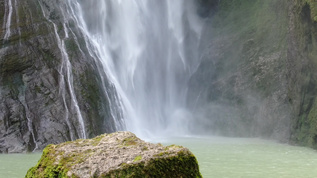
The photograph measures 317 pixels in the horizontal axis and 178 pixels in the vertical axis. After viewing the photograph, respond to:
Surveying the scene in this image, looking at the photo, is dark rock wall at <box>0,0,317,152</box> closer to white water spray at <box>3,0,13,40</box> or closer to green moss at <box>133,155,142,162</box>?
white water spray at <box>3,0,13,40</box>

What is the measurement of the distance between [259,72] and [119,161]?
18.6 metres

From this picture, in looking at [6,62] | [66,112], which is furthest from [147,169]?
[6,62]

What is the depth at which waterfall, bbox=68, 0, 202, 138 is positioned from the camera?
21422mm

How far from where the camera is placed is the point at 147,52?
26562 mm

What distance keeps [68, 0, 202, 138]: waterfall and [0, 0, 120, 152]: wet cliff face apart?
235cm

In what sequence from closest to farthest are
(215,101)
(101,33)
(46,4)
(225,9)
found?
(46,4), (101,33), (215,101), (225,9)

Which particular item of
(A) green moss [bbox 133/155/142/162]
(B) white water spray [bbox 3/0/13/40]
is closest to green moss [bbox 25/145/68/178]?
(A) green moss [bbox 133/155/142/162]

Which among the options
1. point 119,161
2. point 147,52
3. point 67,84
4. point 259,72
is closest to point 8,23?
point 67,84

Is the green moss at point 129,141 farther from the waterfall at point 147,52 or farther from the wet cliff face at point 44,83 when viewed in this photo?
the waterfall at point 147,52

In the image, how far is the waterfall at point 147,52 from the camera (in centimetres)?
2142

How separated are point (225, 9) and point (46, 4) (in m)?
13.9

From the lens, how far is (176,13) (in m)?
29.6

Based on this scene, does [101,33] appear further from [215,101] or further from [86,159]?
[86,159]

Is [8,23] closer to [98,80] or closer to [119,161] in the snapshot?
[98,80]
